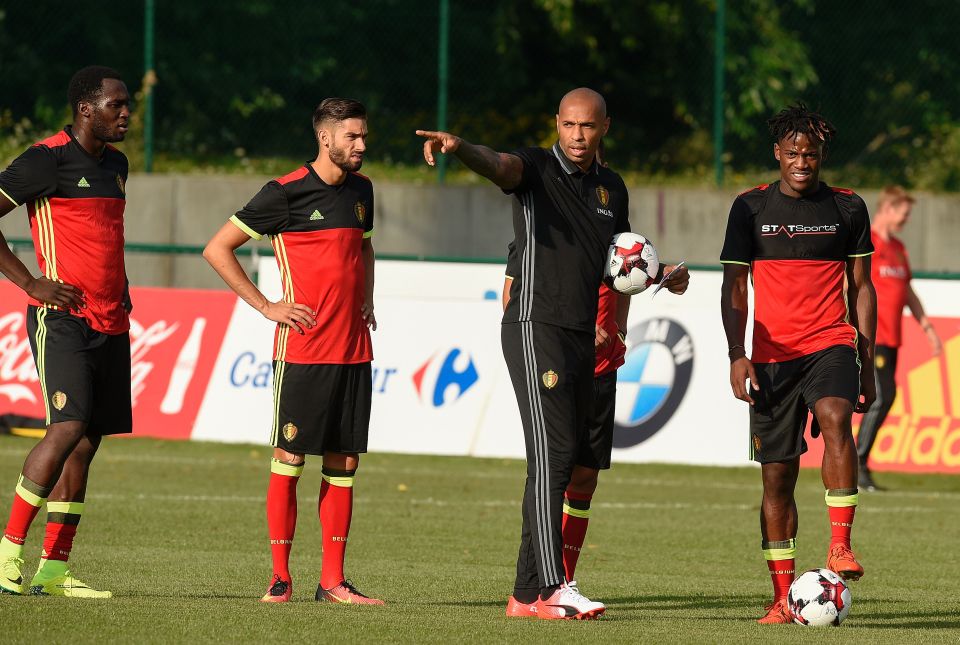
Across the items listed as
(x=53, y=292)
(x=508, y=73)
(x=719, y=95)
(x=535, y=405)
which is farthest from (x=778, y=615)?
(x=508, y=73)

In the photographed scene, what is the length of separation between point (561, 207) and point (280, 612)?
83.0 inches

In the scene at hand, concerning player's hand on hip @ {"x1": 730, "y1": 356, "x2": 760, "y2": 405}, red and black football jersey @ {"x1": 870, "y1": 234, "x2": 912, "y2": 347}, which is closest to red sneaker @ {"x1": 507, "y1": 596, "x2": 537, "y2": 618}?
player's hand on hip @ {"x1": 730, "y1": 356, "x2": 760, "y2": 405}

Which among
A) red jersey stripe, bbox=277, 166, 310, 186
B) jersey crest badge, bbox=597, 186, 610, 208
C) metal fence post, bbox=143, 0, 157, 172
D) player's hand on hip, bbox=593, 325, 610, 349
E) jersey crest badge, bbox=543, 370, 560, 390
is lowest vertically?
jersey crest badge, bbox=543, 370, 560, 390

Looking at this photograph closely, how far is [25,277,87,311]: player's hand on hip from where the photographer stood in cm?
744

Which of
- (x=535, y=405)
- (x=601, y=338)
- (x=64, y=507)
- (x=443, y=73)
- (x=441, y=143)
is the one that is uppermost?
(x=443, y=73)

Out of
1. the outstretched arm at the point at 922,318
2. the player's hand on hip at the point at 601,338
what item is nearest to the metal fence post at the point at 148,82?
the outstretched arm at the point at 922,318

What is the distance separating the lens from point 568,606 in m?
7.05

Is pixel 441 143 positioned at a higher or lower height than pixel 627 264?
higher

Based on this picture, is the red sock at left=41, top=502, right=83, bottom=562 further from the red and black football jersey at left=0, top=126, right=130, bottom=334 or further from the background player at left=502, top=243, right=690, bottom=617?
the background player at left=502, top=243, right=690, bottom=617

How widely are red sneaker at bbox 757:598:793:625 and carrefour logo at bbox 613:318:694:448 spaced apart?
23.9 ft

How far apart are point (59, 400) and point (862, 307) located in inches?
147

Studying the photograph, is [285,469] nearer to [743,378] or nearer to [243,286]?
[243,286]

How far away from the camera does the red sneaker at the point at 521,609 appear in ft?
23.7

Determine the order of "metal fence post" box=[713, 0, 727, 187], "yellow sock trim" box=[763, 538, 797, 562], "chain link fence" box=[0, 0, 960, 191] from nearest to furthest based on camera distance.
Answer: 1. "yellow sock trim" box=[763, 538, 797, 562]
2. "metal fence post" box=[713, 0, 727, 187]
3. "chain link fence" box=[0, 0, 960, 191]
